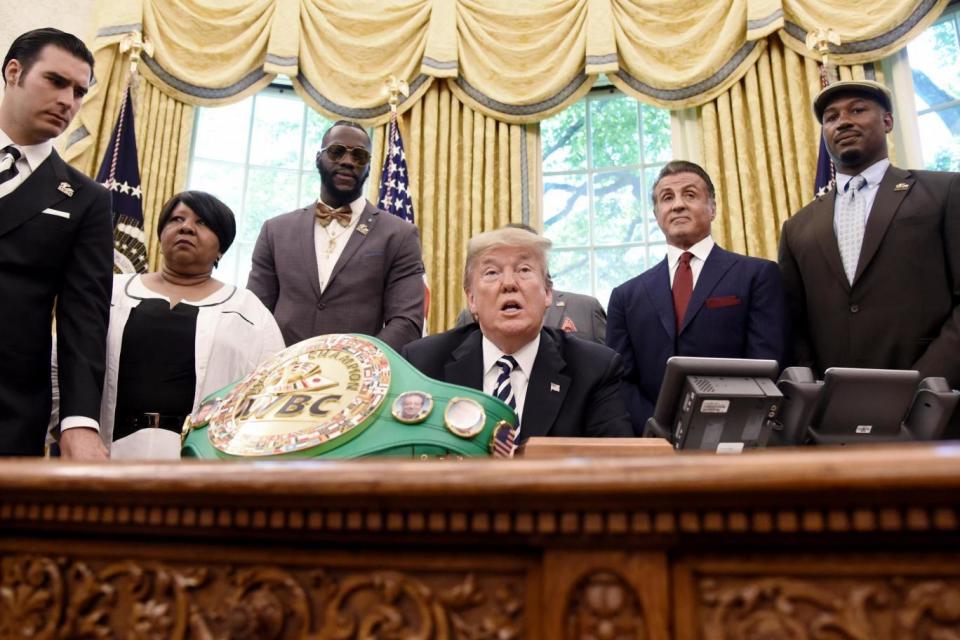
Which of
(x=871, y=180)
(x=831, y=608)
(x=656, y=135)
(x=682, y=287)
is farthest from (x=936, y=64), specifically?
(x=831, y=608)

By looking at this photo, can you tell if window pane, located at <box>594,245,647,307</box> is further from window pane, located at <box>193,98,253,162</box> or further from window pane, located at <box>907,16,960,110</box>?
window pane, located at <box>193,98,253,162</box>

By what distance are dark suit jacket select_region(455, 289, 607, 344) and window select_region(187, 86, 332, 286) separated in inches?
99.3

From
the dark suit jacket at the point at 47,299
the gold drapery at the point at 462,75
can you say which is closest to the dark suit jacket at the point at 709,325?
the dark suit jacket at the point at 47,299

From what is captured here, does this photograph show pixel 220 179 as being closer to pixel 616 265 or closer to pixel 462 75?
pixel 462 75

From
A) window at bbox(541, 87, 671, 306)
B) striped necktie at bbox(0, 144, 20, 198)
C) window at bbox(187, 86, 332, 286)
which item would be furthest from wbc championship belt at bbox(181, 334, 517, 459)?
window at bbox(187, 86, 332, 286)

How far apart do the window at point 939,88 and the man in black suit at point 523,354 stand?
3768mm

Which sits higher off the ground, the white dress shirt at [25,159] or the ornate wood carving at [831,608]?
the white dress shirt at [25,159]

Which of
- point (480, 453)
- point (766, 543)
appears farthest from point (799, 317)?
point (766, 543)

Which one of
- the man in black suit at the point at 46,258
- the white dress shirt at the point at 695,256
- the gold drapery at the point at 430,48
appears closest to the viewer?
the man in black suit at the point at 46,258

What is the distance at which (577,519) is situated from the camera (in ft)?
1.92

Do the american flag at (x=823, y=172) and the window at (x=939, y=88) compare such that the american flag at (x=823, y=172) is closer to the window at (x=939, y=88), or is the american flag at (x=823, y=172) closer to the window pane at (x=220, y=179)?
the window at (x=939, y=88)

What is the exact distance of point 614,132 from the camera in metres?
5.50

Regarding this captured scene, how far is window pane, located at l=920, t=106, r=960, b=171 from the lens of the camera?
4.46 metres

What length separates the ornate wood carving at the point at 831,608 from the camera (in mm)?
510
